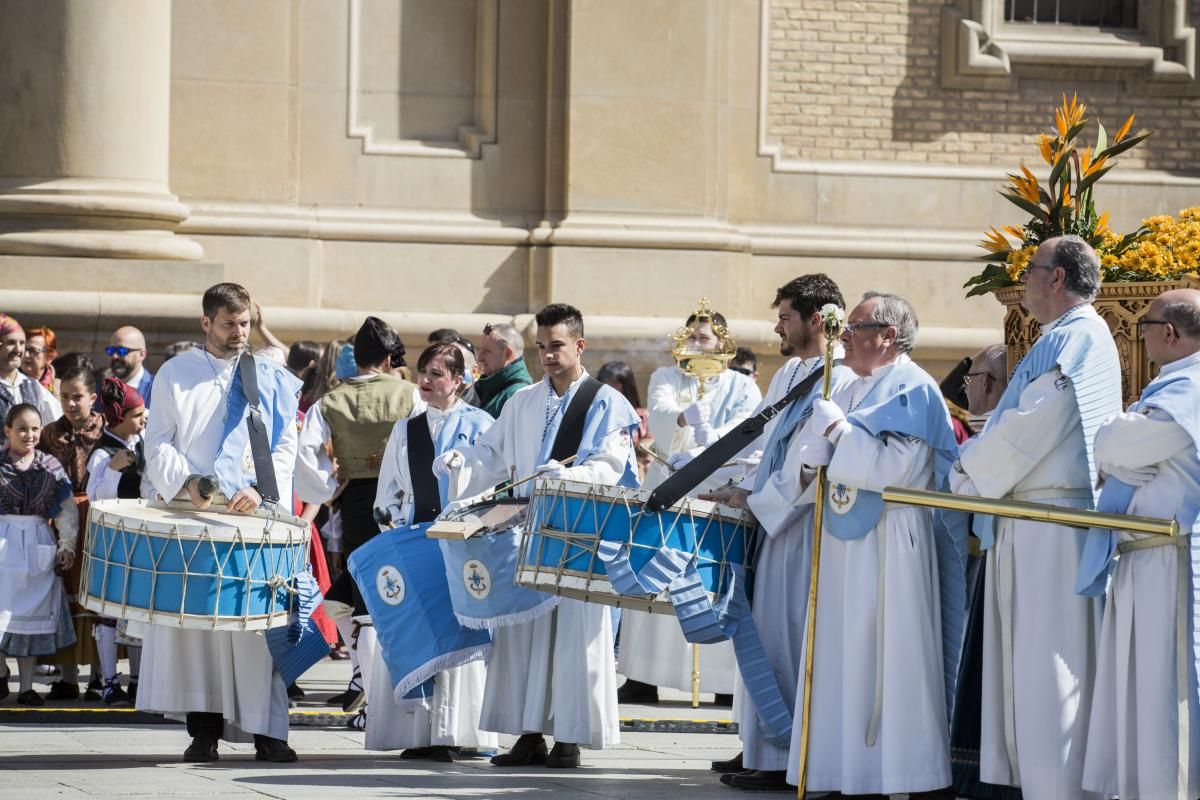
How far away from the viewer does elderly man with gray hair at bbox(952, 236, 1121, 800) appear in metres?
6.82

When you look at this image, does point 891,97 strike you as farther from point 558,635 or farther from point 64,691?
point 558,635

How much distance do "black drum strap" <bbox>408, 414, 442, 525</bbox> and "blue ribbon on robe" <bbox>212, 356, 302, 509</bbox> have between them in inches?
20.1

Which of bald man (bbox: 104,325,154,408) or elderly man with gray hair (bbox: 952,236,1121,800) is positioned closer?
elderly man with gray hair (bbox: 952,236,1121,800)

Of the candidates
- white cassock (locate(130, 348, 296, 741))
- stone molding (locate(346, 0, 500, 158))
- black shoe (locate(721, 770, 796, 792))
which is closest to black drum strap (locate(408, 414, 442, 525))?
white cassock (locate(130, 348, 296, 741))

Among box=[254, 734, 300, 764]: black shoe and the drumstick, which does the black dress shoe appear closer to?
box=[254, 734, 300, 764]: black shoe

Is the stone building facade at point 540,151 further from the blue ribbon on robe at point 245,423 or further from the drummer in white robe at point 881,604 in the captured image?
the drummer in white robe at point 881,604

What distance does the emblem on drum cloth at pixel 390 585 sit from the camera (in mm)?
8109

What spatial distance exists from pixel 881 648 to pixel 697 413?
3.57 metres

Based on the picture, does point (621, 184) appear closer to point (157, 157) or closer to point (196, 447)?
point (157, 157)

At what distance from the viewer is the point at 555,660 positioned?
26.9ft

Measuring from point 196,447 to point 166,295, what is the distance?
558 cm

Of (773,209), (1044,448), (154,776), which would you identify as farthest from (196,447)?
(773,209)

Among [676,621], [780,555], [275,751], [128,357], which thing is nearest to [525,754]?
[275,751]

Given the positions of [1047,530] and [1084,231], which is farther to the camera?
[1084,231]
